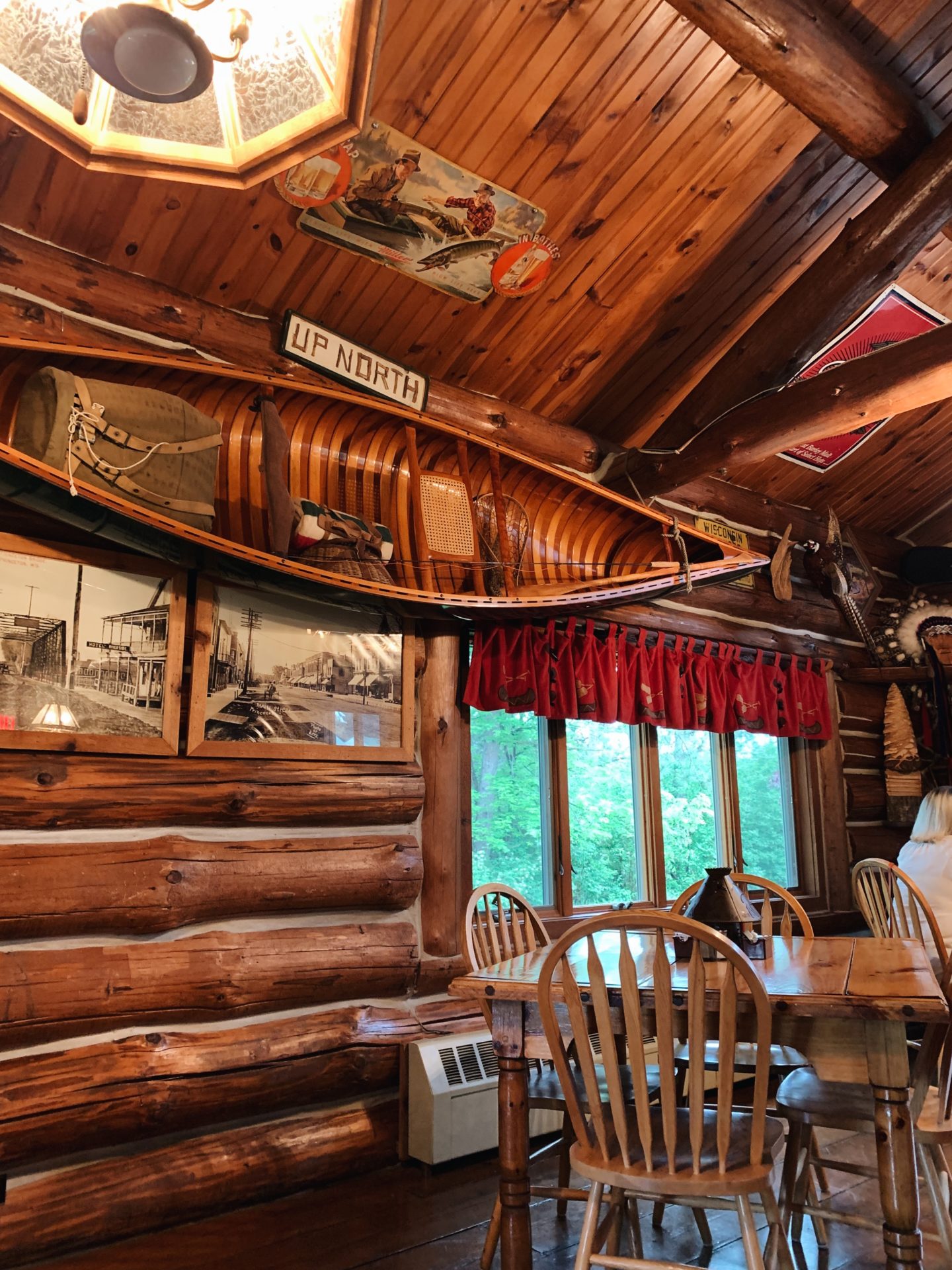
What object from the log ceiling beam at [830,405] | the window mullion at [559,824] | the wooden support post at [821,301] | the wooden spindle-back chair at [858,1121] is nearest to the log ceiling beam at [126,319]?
the log ceiling beam at [830,405]

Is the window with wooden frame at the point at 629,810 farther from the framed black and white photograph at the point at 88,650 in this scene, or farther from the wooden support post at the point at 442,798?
the framed black and white photograph at the point at 88,650

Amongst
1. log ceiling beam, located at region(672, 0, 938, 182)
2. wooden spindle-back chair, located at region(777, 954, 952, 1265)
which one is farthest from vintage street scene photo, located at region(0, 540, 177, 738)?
log ceiling beam, located at region(672, 0, 938, 182)

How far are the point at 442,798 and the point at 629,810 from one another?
1.62 meters

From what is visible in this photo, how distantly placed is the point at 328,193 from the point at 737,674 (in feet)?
11.7

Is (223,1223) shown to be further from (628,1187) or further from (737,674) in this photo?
(737,674)

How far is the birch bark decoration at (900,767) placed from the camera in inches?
258

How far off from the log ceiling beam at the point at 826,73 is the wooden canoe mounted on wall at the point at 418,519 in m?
1.74

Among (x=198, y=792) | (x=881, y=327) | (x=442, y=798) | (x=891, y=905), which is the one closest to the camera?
(x=198, y=792)

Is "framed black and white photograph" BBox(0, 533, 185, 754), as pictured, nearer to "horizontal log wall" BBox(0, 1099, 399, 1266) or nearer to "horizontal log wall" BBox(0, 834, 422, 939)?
"horizontal log wall" BBox(0, 834, 422, 939)

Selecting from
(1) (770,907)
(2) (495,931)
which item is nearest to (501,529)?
(2) (495,931)

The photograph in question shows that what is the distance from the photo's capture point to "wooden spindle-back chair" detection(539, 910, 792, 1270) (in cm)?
201

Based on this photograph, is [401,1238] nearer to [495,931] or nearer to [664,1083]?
[495,931]

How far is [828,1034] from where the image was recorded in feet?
7.17

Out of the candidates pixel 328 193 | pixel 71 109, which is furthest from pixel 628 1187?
pixel 328 193
